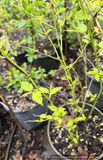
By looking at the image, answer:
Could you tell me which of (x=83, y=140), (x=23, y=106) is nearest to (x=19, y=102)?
(x=23, y=106)

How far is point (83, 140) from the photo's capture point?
111cm

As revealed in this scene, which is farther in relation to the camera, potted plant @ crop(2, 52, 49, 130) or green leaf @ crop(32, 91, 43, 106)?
potted plant @ crop(2, 52, 49, 130)

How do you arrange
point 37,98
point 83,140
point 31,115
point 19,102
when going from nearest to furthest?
point 37,98, point 83,140, point 31,115, point 19,102

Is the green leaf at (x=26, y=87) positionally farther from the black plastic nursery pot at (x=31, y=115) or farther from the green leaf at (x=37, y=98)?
the black plastic nursery pot at (x=31, y=115)

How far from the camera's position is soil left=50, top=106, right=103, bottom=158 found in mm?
1047

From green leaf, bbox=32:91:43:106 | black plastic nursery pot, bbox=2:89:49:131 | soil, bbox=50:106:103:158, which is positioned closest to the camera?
green leaf, bbox=32:91:43:106

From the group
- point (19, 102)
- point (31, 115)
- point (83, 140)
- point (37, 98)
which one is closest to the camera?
point (37, 98)

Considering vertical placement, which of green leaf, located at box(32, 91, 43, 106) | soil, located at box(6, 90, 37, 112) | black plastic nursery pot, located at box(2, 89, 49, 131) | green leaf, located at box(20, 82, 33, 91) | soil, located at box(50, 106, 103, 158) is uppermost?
green leaf, located at box(20, 82, 33, 91)

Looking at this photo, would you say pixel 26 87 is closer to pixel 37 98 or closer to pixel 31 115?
pixel 37 98

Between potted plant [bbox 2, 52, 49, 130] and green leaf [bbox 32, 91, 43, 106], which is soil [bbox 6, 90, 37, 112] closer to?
potted plant [bbox 2, 52, 49, 130]

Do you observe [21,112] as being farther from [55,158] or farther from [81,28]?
[81,28]

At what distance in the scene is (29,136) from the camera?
1.40 meters

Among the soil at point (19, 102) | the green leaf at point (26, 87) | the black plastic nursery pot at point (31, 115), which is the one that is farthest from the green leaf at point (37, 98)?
the soil at point (19, 102)

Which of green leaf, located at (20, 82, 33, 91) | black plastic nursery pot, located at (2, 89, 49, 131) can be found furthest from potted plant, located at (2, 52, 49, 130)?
green leaf, located at (20, 82, 33, 91)
